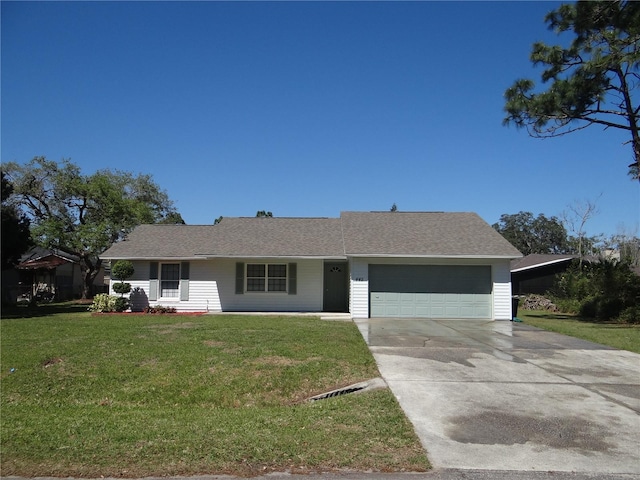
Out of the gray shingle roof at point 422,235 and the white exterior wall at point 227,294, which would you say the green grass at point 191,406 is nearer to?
the gray shingle roof at point 422,235

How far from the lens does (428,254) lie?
18.1 meters

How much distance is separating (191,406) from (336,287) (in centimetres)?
1379

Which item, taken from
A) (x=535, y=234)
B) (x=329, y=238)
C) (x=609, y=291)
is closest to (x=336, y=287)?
(x=329, y=238)

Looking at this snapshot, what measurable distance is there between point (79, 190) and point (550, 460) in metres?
28.9

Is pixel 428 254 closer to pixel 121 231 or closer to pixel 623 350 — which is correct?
pixel 623 350

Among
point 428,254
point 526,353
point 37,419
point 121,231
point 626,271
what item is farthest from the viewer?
point 121,231

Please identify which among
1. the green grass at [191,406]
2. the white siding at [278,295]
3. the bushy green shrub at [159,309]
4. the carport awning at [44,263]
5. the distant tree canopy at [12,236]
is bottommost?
the green grass at [191,406]

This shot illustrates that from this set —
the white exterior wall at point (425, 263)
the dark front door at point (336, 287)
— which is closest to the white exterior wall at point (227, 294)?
the dark front door at point (336, 287)

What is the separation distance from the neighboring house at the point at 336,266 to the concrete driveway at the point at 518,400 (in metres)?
5.63

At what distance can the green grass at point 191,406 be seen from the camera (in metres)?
4.83

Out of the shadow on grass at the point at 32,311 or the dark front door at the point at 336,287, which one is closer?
the shadow on grass at the point at 32,311

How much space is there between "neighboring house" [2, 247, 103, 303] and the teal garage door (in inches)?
813

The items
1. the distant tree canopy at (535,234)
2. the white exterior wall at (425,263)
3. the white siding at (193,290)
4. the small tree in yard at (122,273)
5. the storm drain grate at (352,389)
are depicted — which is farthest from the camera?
the distant tree canopy at (535,234)

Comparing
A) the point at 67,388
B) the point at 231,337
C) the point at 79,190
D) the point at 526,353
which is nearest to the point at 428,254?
the point at 526,353
